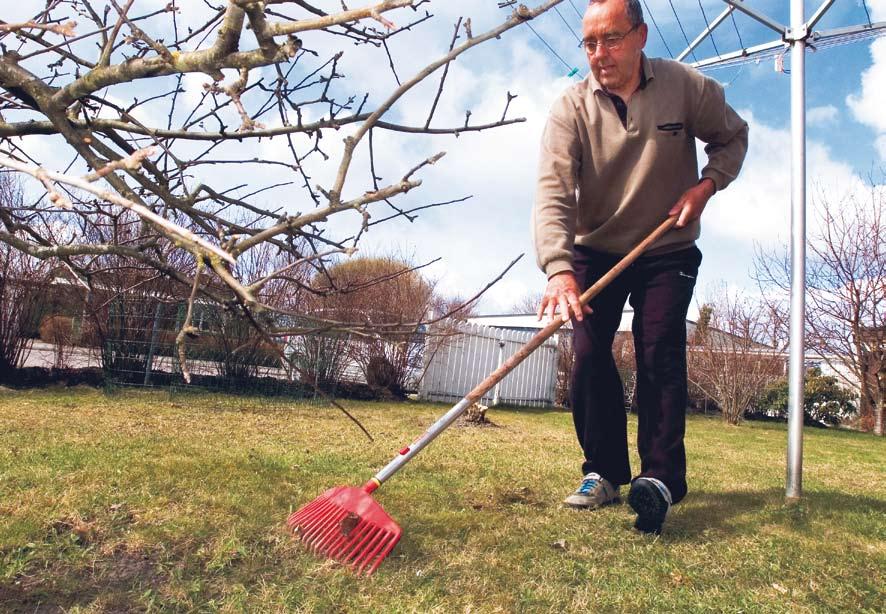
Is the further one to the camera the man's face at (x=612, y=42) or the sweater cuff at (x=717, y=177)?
the sweater cuff at (x=717, y=177)

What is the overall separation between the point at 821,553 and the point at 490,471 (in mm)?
1570

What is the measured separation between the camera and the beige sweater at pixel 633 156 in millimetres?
2475

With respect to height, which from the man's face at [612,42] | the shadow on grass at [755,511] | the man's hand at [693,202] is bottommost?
the shadow on grass at [755,511]

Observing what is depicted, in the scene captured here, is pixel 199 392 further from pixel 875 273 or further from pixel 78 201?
pixel 875 273

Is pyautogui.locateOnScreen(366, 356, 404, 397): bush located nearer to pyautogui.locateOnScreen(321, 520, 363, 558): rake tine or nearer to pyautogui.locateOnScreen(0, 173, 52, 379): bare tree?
pyautogui.locateOnScreen(0, 173, 52, 379): bare tree

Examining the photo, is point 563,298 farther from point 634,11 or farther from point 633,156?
point 634,11

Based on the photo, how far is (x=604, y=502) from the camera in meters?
2.60

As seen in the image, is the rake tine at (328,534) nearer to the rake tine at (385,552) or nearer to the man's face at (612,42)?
the rake tine at (385,552)

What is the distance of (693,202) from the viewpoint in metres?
2.45

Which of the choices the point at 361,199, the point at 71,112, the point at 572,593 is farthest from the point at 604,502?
the point at 71,112

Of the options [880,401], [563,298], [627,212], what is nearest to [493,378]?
[563,298]

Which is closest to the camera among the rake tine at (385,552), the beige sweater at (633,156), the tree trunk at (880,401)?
the rake tine at (385,552)

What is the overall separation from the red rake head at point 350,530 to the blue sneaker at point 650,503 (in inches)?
33.4

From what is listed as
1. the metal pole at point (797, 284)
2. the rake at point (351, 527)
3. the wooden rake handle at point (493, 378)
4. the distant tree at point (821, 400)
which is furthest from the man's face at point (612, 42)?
the distant tree at point (821, 400)
